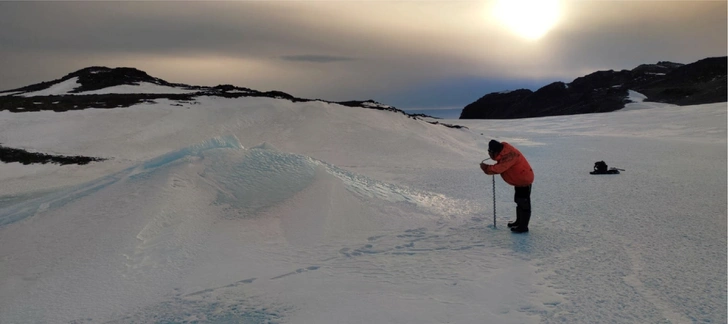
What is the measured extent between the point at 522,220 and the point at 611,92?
73962 millimetres

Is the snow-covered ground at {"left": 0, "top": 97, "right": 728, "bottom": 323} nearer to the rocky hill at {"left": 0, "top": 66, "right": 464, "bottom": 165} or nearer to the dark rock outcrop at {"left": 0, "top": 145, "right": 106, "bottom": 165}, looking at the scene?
the dark rock outcrop at {"left": 0, "top": 145, "right": 106, "bottom": 165}

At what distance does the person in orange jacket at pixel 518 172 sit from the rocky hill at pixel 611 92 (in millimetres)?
56034

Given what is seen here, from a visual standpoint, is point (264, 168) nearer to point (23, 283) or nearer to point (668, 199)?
point (23, 283)

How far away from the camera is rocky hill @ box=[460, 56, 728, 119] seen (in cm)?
5953

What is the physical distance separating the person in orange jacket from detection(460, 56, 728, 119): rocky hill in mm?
56034

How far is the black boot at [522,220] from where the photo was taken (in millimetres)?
7637

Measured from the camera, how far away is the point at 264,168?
902cm

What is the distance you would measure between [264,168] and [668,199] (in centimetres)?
872

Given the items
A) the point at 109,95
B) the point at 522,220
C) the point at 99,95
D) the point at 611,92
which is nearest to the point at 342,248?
the point at 522,220

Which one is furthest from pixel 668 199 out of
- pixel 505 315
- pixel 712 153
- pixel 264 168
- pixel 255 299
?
pixel 712 153

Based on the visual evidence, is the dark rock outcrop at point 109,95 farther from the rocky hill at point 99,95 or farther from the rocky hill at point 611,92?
the rocky hill at point 611,92

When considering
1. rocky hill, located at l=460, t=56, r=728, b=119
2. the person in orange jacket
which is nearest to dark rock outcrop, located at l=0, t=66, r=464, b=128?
the person in orange jacket

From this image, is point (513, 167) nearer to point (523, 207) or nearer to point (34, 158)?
point (523, 207)

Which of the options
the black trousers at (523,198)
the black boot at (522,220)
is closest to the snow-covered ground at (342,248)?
the black boot at (522,220)
